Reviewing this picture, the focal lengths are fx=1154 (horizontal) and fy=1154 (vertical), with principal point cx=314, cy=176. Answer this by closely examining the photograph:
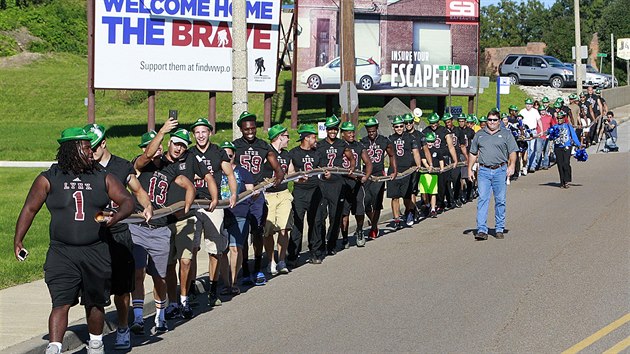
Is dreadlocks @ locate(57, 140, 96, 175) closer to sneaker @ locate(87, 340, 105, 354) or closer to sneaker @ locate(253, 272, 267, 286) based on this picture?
sneaker @ locate(87, 340, 105, 354)

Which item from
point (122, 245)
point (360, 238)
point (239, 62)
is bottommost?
point (360, 238)

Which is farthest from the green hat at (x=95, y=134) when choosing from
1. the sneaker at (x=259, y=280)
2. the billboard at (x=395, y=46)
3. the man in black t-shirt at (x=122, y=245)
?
the billboard at (x=395, y=46)

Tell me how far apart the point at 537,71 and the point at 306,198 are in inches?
1735

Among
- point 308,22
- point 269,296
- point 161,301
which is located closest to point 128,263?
point 161,301

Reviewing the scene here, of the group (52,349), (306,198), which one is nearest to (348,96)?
(306,198)

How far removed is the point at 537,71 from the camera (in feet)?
189

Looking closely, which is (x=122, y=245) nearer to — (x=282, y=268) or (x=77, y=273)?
(x=77, y=273)

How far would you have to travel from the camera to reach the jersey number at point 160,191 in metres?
10.9

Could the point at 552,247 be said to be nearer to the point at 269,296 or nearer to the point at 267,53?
the point at 269,296

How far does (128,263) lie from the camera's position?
980 centimetres

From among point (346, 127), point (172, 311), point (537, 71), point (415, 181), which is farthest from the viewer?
point (537, 71)

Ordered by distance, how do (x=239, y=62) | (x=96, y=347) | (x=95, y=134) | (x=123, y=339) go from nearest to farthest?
(x=96, y=347)
(x=95, y=134)
(x=123, y=339)
(x=239, y=62)

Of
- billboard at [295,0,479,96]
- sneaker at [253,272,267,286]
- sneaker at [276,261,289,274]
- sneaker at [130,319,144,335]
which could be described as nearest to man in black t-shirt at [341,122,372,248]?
sneaker at [276,261,289,274]

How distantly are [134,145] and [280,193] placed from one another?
64.0 ft
